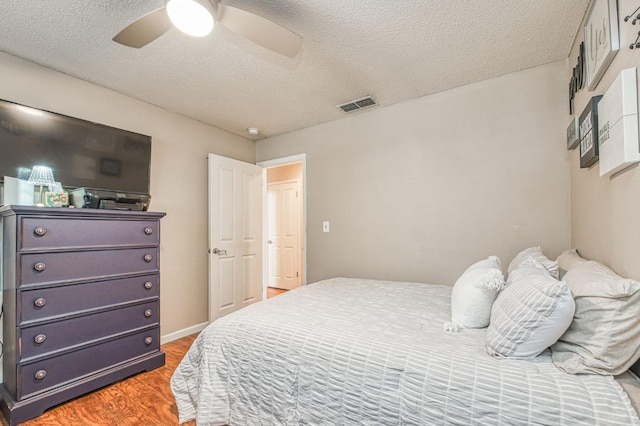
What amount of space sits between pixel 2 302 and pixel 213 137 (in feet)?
7.76

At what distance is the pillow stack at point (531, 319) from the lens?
1014 millimetres

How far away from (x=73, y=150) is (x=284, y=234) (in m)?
3.65

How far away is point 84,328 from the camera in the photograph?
2.02 m

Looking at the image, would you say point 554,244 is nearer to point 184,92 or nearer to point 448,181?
point 448,181

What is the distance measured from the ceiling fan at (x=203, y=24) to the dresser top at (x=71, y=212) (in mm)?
1150

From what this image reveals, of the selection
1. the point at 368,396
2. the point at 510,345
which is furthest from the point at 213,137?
the point at 510,345

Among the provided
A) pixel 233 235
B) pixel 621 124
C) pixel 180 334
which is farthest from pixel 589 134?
pixel 180 334

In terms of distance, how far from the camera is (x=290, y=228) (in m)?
5.49

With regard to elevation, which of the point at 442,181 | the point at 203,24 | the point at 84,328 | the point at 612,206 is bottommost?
the point at 84,328

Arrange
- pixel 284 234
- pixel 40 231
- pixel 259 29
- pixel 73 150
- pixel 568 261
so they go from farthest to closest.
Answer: pixel 284 234 → pixel 73 150 → pixel 40 231 → pixel 568 261 → pixel 259 29

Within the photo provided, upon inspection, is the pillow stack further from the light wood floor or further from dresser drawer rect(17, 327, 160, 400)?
dresser drawer rect(17, 327, 160, 400)

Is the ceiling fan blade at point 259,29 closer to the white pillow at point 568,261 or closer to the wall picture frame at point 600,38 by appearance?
the wall picture frame at point 600,38

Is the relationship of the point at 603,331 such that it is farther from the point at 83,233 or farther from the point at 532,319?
the point at 83,233

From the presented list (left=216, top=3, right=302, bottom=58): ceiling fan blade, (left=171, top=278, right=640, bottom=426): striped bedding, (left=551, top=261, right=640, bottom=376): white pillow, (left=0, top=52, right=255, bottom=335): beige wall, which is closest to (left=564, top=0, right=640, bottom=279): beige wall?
(left=551, top=261, right=640, bottom=376): white pillow
